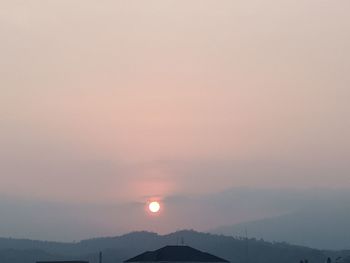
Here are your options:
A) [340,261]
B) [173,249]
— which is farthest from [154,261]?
[340,261]

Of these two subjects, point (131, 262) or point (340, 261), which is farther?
point (340, 261)

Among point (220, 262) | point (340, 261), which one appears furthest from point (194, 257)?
point (340, 261)

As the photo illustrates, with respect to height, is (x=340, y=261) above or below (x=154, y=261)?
above

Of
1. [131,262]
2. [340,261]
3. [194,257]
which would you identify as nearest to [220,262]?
[194,257]

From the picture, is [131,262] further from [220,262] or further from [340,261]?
[340,261]

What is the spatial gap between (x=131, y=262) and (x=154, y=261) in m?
4.86

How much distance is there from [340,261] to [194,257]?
170 ft

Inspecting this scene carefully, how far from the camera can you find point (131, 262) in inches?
4488

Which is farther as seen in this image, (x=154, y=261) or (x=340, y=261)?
(x=340, y=261)

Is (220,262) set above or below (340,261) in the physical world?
below

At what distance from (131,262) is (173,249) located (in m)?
4.80

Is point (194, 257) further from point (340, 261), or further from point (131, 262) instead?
point (340, 261)

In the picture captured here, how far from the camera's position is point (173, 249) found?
114000 mm

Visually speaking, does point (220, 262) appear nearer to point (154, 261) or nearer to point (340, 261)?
point (154, 261)
